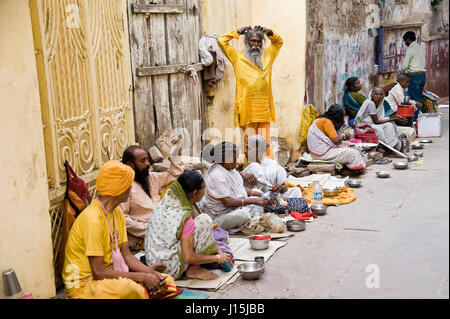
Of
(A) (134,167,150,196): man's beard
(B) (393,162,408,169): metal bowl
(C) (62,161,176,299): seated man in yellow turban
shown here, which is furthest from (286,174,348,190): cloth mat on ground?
(C) (62,161,176,299): seated man in yellow turban

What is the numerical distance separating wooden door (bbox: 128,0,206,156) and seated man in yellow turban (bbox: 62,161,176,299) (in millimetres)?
2626

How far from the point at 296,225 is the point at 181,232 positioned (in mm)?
1935

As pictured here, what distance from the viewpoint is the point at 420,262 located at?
2104 millimetres

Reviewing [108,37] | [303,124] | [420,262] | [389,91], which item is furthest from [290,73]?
[420,262]

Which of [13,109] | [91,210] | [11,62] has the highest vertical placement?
[11,62]

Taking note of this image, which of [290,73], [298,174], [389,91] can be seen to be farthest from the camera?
[389,91]

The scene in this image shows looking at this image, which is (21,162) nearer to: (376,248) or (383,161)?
(376,248)

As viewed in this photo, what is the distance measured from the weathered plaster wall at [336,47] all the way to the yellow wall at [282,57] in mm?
410

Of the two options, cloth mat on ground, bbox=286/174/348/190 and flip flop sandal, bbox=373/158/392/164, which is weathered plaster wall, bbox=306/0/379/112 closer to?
flip flop sandal, bbox=373/158/392/164

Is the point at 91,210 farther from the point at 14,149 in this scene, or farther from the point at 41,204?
the point at 14,149

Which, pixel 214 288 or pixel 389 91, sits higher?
pixel 389 91

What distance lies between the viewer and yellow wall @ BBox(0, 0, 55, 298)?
3.70 m

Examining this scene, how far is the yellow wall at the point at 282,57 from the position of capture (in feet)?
28.8
